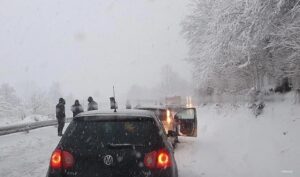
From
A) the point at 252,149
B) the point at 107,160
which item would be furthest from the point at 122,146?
the point at 252,149

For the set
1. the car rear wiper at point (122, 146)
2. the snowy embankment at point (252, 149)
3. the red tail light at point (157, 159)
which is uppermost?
the car rear wiper at point (122, 146)

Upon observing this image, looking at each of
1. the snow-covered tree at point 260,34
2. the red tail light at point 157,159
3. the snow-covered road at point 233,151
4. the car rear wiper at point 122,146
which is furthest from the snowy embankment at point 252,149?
the car rear wiper at point 122,146

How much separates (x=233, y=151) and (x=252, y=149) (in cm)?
81

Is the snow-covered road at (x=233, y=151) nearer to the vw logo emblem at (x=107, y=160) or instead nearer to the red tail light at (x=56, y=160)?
the red tail light at (x=56, y=160)

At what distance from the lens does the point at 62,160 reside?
5492mm

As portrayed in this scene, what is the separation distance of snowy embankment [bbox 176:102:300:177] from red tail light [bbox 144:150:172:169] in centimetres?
489

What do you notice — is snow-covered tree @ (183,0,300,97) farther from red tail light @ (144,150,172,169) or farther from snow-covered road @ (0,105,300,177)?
red tail light @ (144,150,172,169)

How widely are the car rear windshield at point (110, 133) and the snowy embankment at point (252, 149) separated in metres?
4.92

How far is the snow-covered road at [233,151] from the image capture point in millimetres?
11242

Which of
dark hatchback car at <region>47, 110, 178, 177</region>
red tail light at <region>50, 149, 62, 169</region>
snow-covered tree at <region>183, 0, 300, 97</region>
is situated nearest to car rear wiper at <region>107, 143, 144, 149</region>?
dark hatchback car at <region>47, 110, 178, 177</region>

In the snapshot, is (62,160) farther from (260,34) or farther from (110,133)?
(260,34)

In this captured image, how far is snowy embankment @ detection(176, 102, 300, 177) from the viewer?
448 inches

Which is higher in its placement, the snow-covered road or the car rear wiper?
the car rear wiper

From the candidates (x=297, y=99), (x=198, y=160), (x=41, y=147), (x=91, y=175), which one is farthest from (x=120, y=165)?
(x=297, y=99)
